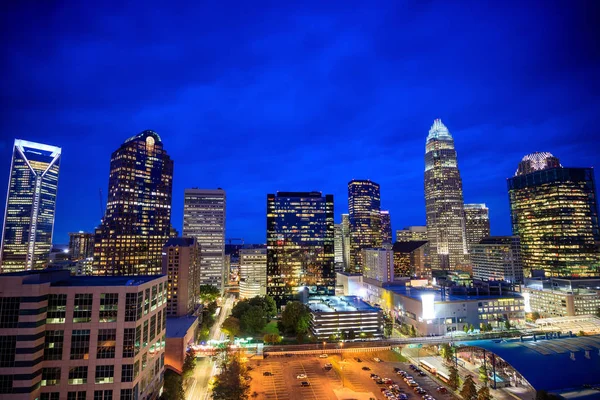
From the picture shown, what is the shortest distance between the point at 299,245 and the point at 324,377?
9993 centimetres

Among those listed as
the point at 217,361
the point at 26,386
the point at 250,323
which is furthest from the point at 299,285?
the point at 26,386

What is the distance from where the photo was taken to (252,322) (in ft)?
336

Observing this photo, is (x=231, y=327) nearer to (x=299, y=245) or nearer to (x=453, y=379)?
(x=453, y=379)

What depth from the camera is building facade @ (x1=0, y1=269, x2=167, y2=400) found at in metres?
45.9

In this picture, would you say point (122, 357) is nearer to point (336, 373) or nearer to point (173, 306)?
point (336, 373)

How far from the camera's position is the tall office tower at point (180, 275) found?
379 ft

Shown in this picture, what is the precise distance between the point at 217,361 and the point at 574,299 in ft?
423

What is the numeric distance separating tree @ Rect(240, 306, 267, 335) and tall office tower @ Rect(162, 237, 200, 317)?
2558 cm

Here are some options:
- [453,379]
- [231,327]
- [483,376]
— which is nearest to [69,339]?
[231,327]

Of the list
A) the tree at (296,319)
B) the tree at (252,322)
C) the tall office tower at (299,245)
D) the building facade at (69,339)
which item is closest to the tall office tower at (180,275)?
the tree at (252,322)

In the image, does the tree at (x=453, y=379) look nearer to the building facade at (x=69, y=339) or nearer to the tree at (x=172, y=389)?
the tree at (x=172, y=389)

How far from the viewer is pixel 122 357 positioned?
4978cm

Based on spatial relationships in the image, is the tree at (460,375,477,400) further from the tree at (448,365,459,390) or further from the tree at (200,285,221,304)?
the tree at (200,285,221,304)

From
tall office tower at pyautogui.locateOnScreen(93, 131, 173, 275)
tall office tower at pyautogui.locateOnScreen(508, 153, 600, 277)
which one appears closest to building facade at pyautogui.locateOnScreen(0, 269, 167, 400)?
tall office tower at pyautogui.locateOnScreen(93, 131, 173, 275)
